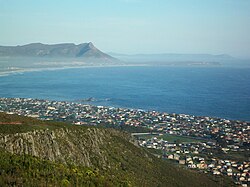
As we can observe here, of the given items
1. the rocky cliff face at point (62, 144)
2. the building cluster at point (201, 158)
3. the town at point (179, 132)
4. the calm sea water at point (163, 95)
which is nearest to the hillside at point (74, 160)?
the rocky cliff face at point (62, 144)

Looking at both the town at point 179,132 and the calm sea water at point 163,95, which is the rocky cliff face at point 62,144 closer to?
the town at point 179,132

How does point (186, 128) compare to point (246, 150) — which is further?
point (186, 128)

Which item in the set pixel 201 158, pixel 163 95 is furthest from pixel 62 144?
pixel 163 95

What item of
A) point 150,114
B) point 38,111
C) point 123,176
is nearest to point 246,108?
point 150,114

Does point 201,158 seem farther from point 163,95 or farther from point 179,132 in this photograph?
point 163,95

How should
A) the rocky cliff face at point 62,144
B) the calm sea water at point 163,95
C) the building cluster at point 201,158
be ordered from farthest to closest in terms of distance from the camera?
the calm sea water at point 163,95 → the building cluster at point 201,158 → the rocky cliff face at point 62,144

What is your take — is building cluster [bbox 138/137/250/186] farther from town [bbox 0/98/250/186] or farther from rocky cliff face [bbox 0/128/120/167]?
rocky cliff face [bbox 0/128/120/167]

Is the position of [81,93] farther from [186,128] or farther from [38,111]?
[186,128]
